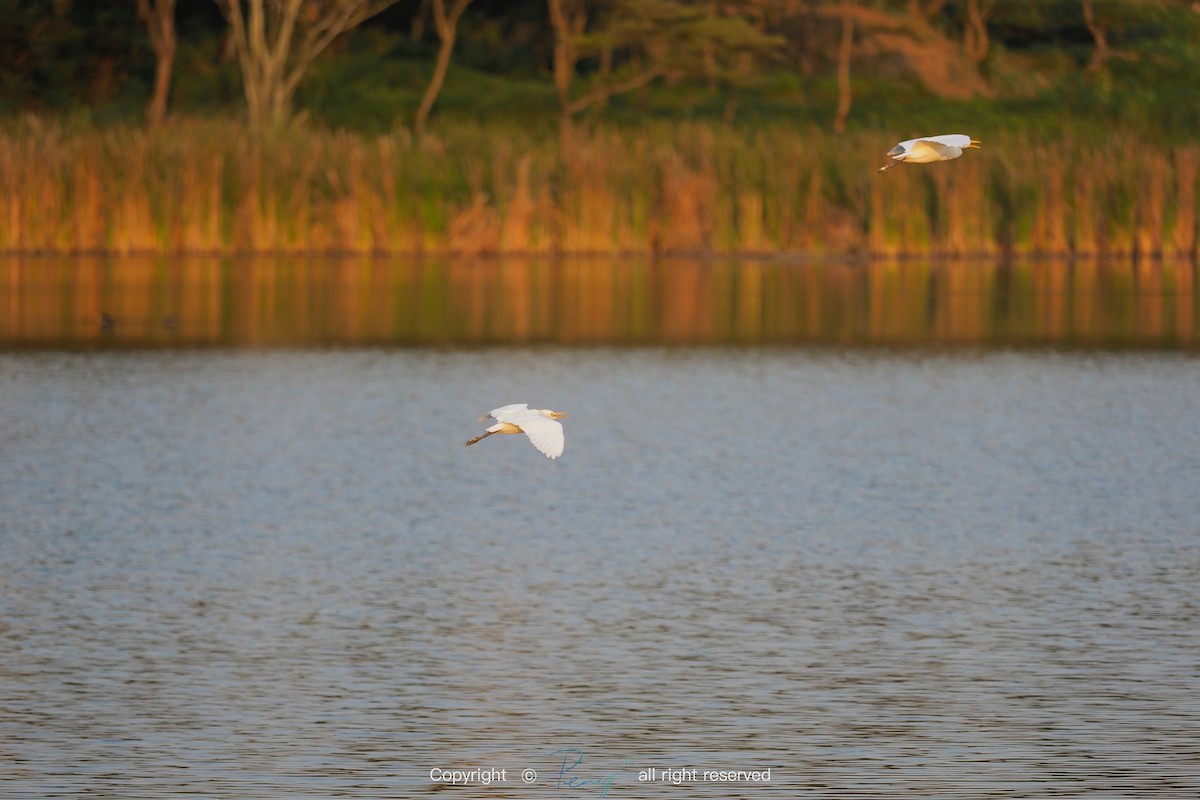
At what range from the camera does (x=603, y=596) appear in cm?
835

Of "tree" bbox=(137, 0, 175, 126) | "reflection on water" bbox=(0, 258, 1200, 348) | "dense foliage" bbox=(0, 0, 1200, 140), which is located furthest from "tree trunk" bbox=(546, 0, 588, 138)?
"reflection on water" bbox=(0, 258, 1200, 348)

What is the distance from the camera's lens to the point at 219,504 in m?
10.3

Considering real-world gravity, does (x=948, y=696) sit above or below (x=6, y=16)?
below

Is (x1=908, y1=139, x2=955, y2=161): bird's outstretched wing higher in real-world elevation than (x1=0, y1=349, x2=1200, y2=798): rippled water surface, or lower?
higher

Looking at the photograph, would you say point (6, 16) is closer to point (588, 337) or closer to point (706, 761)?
point (588, 337)

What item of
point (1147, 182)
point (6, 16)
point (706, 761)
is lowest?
point (706, 761)

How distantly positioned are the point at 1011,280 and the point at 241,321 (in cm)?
880

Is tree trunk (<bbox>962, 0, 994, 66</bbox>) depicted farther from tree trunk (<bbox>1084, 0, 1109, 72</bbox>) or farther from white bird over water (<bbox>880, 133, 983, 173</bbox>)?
white bird over water (<bbox>880, 133, 983, 173</bbox>)

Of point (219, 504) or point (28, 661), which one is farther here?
point (219, 504)

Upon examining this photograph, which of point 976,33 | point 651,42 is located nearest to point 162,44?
point 651,42

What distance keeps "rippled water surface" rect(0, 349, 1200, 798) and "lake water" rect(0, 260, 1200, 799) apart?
21 mm

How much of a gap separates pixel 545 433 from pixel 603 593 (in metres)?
2.11

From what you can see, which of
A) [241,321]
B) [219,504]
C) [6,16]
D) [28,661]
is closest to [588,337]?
[241,321]

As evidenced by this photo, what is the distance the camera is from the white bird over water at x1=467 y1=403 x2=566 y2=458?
6.30 metres
